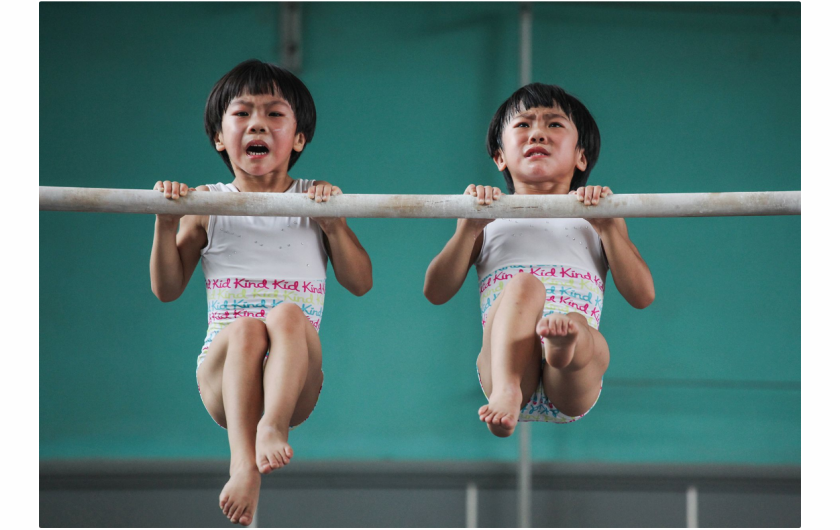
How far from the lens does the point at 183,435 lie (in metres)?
2.71

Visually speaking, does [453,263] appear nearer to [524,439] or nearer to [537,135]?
A: [537,135]

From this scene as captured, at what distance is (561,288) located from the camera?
4.45ft

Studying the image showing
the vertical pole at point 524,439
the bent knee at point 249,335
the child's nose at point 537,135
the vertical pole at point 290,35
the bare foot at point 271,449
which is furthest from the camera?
the vertical pole at point 290,35

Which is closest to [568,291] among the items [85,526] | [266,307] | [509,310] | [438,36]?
[509,310]

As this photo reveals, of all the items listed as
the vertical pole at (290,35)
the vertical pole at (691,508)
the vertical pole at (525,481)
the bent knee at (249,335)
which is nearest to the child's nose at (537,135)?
the bent knee at (249,335)

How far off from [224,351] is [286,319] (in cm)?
11

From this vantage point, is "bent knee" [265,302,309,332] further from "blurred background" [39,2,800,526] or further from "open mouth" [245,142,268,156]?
"blurred background" [39,2,800,526]

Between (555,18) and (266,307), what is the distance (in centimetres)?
196

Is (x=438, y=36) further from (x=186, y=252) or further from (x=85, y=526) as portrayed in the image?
(x=85, y=526)

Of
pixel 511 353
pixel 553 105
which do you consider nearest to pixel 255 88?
pixel 553 105

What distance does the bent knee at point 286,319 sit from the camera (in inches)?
46.0

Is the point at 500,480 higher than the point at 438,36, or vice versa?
the point at 438,36

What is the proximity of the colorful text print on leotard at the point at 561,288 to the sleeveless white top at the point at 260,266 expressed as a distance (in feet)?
1.00

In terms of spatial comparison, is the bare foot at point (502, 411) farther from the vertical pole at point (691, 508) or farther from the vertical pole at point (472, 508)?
the vertical pole at point (691, 508)
